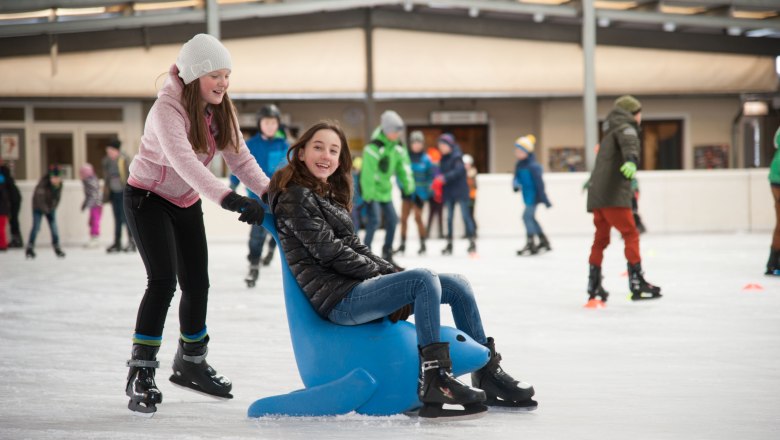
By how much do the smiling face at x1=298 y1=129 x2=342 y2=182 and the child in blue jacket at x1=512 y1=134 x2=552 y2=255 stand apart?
A: 26.1 feet

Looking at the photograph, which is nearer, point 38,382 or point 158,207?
point 158,207

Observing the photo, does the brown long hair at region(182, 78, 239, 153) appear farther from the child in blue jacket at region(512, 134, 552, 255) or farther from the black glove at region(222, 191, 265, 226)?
the child in blue jacket at region(512, 134, 552, 255)

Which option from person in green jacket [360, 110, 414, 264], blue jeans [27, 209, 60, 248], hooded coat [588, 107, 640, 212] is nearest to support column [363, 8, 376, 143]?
blue jeans [27, 209, 60, 248]

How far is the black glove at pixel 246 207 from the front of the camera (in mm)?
3055

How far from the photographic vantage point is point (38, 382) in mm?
3850

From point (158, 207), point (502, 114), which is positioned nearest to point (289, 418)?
point (158, 207)

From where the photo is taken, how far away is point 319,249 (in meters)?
3.14

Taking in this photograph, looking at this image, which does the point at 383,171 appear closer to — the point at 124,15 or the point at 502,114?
the point at 124,15

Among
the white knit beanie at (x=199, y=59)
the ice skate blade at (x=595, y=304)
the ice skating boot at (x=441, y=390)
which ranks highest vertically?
the white knit beanie at (x=199, y=59)

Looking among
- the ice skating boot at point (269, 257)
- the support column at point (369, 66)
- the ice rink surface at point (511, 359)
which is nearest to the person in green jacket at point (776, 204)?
the ice rink surface at point (511, 359)

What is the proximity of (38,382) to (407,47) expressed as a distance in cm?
1476

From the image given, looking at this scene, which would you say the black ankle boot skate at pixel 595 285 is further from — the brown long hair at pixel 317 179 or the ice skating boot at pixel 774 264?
the brown long hair at pixel 317 179

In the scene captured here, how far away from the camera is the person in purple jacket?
3.24 metres

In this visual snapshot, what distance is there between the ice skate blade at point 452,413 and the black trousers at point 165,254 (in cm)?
98
